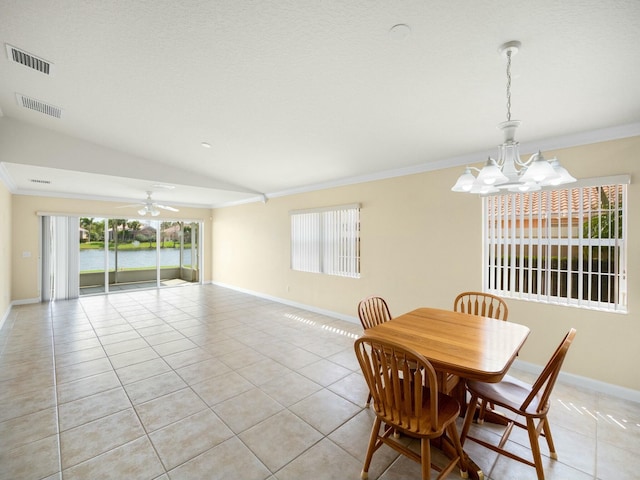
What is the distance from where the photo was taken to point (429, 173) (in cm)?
390

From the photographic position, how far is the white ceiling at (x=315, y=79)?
1.72 m

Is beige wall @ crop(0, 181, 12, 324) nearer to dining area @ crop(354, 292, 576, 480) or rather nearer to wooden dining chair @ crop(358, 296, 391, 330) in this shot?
wooden dining chair @ crop(358, 296, 391, 330)

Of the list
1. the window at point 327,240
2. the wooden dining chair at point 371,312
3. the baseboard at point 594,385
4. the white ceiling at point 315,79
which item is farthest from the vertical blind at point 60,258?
the baseboard at point 594,385

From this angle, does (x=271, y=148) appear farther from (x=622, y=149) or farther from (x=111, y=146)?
(x=622, y=149)

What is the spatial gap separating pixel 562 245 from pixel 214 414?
3775 millimetres

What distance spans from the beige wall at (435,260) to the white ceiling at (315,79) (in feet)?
1.09

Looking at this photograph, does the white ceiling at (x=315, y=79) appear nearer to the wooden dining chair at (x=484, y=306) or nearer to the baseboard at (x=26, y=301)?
the wooden dining chair at (x=484, y=306)

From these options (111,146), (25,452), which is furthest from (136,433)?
(111,146)

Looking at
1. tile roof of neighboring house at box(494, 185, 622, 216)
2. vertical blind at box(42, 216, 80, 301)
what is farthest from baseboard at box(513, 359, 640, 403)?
vertical blind at box(42, 216, 80, 301)

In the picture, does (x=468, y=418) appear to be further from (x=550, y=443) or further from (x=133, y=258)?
(x=133, y=258)

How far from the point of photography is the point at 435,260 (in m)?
3.85

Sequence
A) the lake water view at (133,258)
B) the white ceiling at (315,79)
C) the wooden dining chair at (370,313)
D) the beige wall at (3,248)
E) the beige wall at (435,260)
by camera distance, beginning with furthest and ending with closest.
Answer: the lake water view at (133,258) → the beige wall at (3,248) → the beige wall at (435,260) → the wooden dining chair at (370,313) → the white ceiling at (315,79)

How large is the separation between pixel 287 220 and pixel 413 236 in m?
2.97

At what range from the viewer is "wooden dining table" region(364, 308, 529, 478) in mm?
1605
